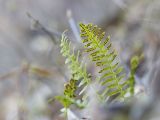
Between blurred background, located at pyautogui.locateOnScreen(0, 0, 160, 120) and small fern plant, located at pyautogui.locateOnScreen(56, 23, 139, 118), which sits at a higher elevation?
blurred background, located at pyautogui.locateOnScreen(0, 0, 160, 120)

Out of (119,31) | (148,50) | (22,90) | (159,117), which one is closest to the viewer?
(159,117)

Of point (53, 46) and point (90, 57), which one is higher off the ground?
point (53, 46)

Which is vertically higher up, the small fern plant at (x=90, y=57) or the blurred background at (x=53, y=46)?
the blurred background at (x=53, y=46)

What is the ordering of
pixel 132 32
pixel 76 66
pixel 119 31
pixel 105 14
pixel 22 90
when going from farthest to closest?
pixel 105 14 → pixel 119 31 → pixel 132 32 → pixel 22 90 → pixel 76 66

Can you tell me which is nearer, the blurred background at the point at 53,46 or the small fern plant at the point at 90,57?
the small fern plant at the point at 90,57

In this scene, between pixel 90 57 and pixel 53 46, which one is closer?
pixel 90 57

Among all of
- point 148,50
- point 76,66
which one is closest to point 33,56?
point 148,50

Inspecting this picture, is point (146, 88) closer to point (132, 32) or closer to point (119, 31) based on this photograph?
point (132, 32)

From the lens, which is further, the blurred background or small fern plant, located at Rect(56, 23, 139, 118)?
the blurred background
